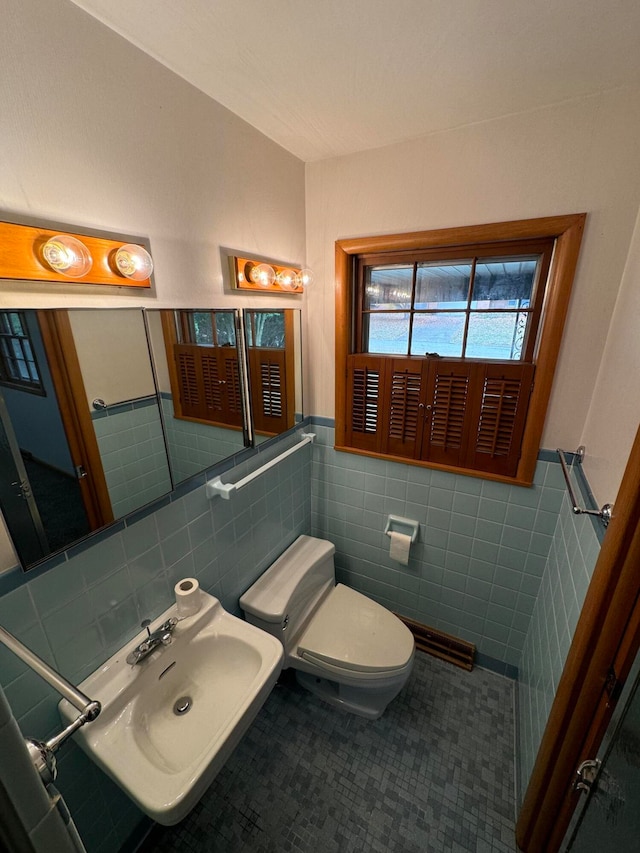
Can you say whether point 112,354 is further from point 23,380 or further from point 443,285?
point 443,285

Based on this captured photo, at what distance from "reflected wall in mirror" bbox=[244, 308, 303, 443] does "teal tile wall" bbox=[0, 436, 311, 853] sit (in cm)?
23

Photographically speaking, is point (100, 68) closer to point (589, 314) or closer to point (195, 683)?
point (589, 314)

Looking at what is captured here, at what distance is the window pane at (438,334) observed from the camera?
1.57 m

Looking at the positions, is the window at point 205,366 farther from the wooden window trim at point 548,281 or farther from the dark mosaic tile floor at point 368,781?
the dark mosaic tile floor at point 368,781

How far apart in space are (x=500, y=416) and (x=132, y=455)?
1461 mm

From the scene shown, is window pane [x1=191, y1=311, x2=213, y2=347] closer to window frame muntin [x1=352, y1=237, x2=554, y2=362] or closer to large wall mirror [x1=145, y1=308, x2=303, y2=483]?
large wall mirror [x1=145, y1=308, x2=303, y2=483]

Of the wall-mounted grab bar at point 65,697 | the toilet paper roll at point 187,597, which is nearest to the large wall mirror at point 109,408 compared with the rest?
the wall-mounted grab bar at point 65,697

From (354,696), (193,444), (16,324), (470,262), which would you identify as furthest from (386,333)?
(354,696)

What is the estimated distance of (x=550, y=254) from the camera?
135 cm

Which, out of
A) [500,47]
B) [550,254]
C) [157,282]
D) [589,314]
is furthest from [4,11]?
[589,314]

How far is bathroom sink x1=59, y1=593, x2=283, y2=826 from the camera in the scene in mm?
860

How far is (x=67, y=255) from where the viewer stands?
2.65 feet

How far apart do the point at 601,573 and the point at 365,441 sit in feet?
3.71

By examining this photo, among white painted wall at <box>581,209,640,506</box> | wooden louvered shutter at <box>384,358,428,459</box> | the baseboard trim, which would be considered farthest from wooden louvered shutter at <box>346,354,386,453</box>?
the baseboard trim
